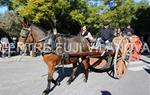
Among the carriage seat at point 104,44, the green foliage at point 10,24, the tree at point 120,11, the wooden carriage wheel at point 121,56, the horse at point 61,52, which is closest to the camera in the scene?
the wooden carriage wheel at point 121,56

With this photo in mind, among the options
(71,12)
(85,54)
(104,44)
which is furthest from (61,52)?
(71,12)

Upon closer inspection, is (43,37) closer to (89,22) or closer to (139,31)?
(89,22)

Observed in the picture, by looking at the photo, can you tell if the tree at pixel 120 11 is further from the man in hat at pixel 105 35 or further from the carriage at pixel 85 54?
the carriage at pixel 85 54

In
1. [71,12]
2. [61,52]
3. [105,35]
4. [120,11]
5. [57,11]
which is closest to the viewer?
[61,52]

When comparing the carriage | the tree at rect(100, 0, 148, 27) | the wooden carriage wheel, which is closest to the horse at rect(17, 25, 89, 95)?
the carriage

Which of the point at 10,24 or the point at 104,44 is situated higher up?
the point at 10,24

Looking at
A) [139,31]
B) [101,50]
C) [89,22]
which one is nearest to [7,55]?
[89,22]

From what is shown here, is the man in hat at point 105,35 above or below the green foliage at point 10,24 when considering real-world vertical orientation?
below

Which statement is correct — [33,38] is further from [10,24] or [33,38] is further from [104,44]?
[10,24]

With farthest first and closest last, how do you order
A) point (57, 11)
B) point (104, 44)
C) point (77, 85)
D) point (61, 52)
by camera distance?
point (57, 11)
point (77, 85)
point (104, 44)
point (61, 52)

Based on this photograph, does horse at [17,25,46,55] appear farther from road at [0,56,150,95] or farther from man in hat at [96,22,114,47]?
man in hat at [96,22,114,47]

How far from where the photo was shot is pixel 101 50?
1284 centimetres

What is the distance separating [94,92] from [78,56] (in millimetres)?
1437

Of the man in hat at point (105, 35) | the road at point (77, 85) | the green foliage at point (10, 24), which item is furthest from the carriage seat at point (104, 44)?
the green foliage at point (10, 24)
